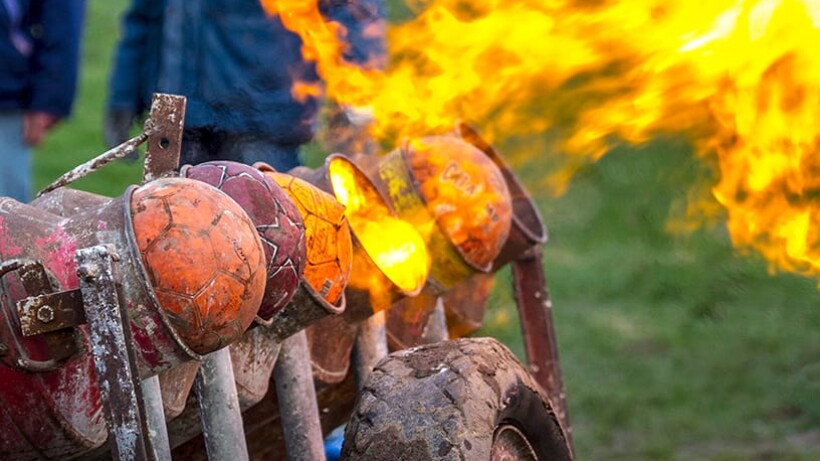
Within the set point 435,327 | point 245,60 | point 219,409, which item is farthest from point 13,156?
point 219,409

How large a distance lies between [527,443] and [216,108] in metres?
2.06

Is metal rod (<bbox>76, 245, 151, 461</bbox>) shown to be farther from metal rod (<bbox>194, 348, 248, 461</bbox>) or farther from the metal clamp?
metal rod (<bbox>194, 348, 248, 461</bbox>)

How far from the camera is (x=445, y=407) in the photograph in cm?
271

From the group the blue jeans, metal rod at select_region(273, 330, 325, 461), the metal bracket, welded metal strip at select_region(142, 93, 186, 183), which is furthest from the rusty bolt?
the blue jeans

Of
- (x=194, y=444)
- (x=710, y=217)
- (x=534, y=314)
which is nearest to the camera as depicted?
(x=194, y=444)

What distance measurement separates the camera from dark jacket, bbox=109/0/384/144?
4.71 metres

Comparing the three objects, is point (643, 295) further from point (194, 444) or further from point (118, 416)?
point (118, 416)

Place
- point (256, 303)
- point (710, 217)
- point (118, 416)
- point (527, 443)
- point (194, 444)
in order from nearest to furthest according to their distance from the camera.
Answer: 1. point (118, 416)
2. point (256, 303)
3. point (527, 443)
4. point (194, 444)
5. point (710, 217)

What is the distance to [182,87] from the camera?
485 cm

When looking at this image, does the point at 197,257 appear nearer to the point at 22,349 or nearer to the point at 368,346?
the point at 22,349

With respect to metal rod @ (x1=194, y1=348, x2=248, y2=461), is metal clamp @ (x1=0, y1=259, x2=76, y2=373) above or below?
above

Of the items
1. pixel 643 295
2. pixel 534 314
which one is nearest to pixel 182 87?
pixel 534 314

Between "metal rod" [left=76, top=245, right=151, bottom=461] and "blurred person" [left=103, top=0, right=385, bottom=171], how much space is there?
7.57 feet

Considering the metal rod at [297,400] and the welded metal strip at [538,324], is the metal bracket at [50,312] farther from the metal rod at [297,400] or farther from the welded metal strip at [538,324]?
the welded metal strip at [538,324]
